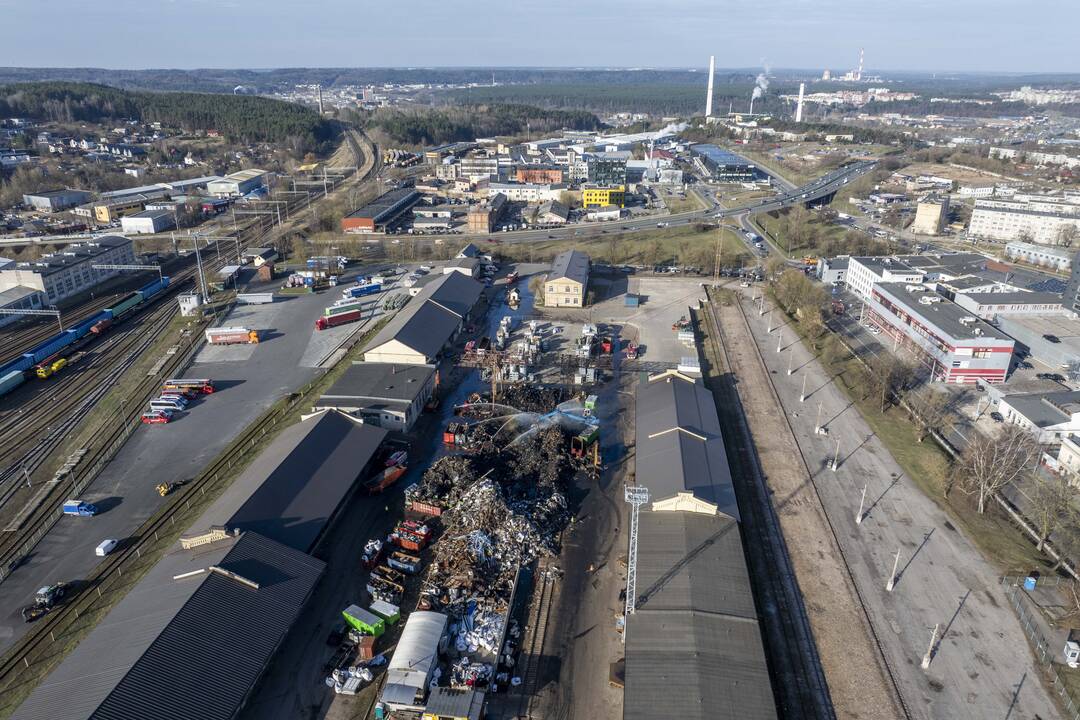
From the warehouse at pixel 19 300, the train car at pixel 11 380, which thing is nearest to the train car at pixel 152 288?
the warehouse at pixel 19 300

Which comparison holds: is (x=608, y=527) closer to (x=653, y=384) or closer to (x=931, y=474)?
(x=653, y=384)

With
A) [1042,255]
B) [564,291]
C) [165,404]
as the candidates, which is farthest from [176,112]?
[1042,255]

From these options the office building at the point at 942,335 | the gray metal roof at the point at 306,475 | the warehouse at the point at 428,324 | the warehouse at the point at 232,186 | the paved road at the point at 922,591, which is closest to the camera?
the paved road at the point at 922,591

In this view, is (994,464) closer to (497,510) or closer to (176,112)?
(497,510)

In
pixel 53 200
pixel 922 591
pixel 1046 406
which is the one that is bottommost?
pixel 922 591

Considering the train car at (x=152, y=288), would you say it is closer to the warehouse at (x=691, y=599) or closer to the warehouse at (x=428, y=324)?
the warehouse at (x=428, y=324)
